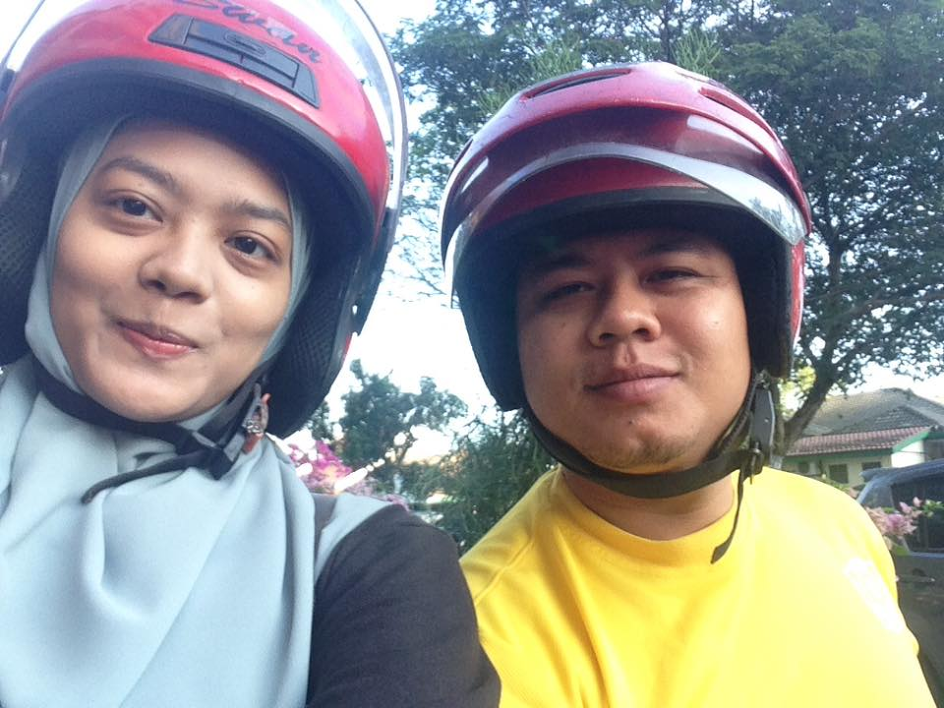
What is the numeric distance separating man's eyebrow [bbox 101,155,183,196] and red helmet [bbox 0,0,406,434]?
0.10m

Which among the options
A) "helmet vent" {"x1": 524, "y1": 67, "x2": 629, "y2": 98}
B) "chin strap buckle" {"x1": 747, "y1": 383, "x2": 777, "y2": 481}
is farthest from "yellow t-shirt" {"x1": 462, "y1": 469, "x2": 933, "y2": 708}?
"helmet vent" {"x1": 524, "y1": 67, "x2": 629, "y2": 98}

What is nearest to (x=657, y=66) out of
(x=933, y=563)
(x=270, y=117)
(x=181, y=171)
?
(x=270, y=117)

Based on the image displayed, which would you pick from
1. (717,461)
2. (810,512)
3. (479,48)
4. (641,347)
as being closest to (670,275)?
(641,347)

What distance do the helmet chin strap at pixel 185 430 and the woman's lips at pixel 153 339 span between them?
0.38ft

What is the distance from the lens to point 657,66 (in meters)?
1.75

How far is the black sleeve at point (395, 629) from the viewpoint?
3.41 ft

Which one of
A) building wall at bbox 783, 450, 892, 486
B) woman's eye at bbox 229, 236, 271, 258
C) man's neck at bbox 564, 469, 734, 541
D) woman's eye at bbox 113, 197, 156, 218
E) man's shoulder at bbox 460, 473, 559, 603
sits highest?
building wall at bbox 783, 450, 892, 486

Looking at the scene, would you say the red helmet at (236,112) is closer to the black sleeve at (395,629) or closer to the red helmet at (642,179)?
the red helmet at (642,179)

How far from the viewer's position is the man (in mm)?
1408

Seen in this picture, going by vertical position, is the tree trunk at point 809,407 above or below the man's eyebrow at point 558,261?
above

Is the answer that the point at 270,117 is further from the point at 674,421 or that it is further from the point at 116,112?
the point at 674,421

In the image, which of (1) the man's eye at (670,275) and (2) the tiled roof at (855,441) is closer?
(1) the man's eye at (670,275)

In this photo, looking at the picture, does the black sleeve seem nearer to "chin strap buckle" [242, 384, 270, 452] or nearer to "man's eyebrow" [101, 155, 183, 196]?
"chin strap buckle" [242, 384, 270, 452]

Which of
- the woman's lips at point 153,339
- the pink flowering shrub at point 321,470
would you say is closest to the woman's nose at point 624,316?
the woman's lips at point 153,339
